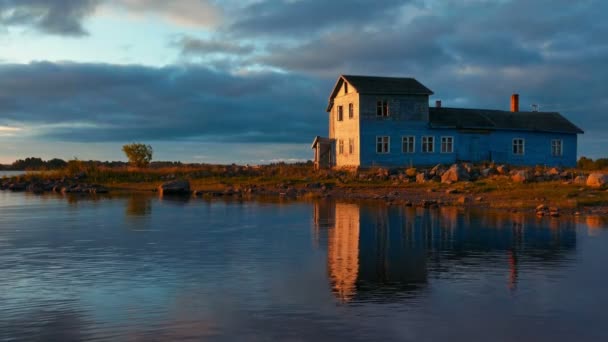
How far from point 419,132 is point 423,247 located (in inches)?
1342

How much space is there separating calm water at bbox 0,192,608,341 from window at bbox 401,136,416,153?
25.9 meters

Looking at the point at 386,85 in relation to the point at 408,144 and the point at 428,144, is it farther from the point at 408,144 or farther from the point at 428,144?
the point at 428,144

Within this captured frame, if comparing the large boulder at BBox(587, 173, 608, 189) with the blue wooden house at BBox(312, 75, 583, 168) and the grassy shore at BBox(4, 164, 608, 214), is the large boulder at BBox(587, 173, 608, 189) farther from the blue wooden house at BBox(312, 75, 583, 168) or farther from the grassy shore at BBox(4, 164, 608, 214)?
the blue wooden house at BBox(312, 75, 583, 168)

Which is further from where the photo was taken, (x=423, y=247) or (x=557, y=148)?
(x=557, y=148)

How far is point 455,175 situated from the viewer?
136 ft

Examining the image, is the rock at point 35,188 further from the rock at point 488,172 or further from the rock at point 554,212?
the rock at point 554,212

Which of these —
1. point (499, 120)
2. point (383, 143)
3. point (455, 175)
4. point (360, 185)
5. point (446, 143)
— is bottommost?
point (360, 185)

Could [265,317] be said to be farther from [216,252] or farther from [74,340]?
[216,252]

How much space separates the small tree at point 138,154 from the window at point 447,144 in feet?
115

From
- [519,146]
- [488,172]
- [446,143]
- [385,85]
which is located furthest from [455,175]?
[519,146]

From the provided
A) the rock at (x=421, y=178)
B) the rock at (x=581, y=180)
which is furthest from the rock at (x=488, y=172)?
the rock at (x=581, y=180)

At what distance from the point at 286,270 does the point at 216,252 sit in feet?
12.2

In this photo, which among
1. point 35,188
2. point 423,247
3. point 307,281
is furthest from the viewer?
point 35,188

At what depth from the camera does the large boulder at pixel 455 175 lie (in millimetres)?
41250
